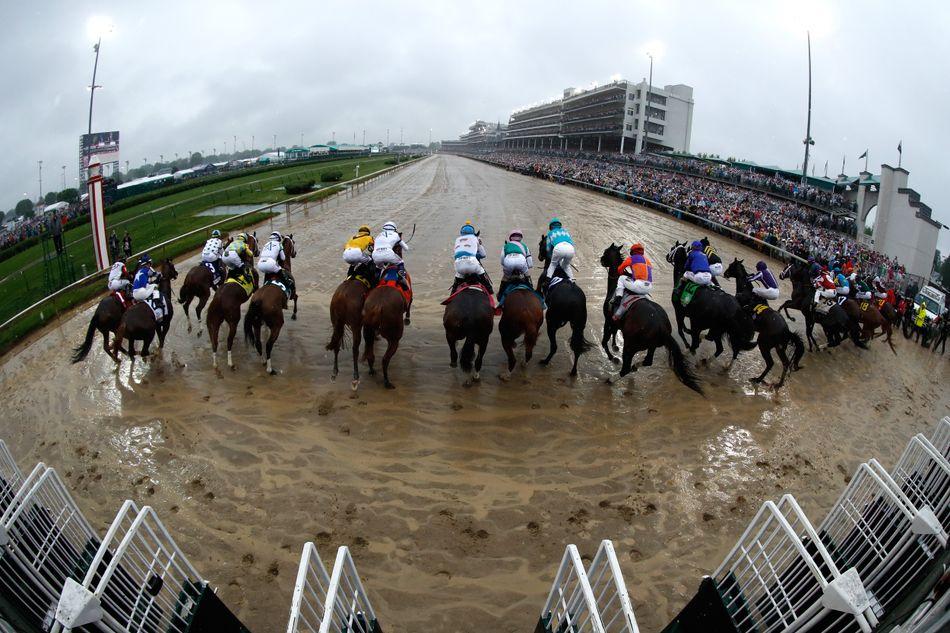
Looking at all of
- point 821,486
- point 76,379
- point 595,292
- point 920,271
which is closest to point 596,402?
point 821,486

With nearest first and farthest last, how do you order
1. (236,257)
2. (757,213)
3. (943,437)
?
(943,437) → (236,257) → (757,213)

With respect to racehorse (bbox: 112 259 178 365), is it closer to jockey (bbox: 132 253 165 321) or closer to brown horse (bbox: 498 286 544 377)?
jockey (bbox: 132 253 165 321)

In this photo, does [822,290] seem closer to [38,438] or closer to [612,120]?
[38,438]

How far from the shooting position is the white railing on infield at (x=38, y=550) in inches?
95.8

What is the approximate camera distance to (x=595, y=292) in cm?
1133

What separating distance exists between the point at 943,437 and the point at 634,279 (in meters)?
3.59

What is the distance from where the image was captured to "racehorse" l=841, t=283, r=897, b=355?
9141 mm

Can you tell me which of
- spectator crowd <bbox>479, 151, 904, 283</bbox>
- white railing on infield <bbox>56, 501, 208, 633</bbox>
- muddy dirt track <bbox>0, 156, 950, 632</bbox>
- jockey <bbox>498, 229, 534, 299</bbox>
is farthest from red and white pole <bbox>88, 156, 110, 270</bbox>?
spectator crowd <bbox>479, 151, 904, 283</bbox>

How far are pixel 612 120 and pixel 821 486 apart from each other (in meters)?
75.6

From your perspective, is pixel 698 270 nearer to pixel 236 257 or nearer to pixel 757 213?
pixel 236 257

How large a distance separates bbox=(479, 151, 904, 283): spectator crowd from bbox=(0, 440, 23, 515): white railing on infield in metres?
14.6

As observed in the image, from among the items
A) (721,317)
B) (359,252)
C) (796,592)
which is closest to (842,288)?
(721,317)

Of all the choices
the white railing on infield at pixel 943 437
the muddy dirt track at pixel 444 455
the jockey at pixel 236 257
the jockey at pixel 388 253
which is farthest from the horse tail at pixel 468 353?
the white railing on infield at pixel 943 437

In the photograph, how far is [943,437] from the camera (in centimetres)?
429
